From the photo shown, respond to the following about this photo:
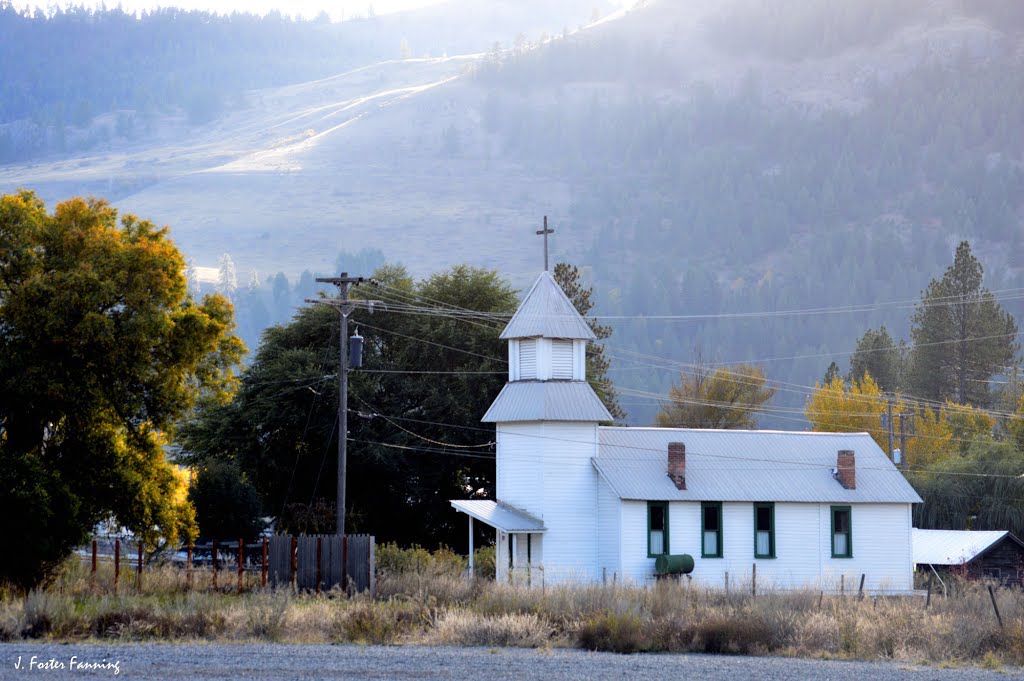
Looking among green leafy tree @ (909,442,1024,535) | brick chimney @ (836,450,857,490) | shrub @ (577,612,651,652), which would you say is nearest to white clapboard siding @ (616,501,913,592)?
brick chimney @ (836,450,857,490)

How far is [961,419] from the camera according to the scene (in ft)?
275

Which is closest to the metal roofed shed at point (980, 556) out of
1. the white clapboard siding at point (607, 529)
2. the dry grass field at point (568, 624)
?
the white clapboard siding at point (607, 529)

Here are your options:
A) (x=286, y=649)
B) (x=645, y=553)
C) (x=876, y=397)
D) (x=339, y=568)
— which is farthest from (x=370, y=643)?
(x=876, y=397)

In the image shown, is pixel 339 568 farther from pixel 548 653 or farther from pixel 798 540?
pixel 798 540

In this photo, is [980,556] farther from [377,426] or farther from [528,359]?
[377,426]

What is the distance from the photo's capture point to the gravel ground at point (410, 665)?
57.7ft

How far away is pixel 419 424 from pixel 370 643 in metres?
33.3

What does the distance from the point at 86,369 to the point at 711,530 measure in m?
19.7

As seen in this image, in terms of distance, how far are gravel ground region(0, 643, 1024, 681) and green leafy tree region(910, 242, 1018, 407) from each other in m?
79.5

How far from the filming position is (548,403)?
132 ft

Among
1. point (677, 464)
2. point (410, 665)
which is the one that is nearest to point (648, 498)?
point (677, 464)

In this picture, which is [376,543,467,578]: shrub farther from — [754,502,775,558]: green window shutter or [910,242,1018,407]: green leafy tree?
[910,242,1018,407]: green leafy tree

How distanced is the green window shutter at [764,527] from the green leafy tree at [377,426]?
15825mm

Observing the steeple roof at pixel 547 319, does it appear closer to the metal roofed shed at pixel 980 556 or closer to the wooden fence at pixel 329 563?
the wooden fence at pixel 329 563
